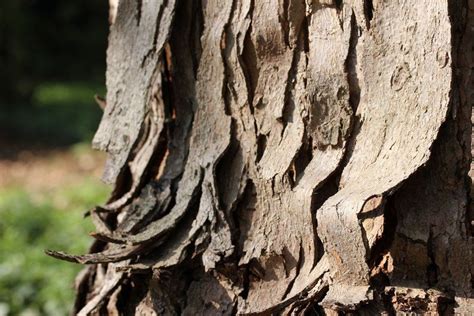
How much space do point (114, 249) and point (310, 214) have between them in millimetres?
482

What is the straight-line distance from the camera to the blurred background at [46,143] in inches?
164

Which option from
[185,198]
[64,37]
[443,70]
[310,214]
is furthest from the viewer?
[64,37]

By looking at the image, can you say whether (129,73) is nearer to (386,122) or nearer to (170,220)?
(170,220)

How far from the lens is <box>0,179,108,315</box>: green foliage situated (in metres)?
3.86

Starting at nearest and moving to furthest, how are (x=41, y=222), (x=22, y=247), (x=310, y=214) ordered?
1. (x=310, y=214)
2. (x=22, y=247)
3. (x=41, y=222)

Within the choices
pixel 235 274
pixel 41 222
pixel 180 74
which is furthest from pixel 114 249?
pixel 41 222

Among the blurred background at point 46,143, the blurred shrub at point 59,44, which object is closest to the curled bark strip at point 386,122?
the blurred background at point 46,143

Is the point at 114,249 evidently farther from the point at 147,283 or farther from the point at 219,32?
the point at 219,32

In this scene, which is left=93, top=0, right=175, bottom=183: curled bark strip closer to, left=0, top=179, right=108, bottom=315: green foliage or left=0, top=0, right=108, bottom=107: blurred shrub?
left=0, top=179, right=108, bottom=315: green foliage

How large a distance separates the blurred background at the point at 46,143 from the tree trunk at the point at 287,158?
1754mm

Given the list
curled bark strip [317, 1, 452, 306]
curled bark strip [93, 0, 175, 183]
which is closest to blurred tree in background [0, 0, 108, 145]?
curled bark strip [93, 0, 175, 183]

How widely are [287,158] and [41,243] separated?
11.4 ft

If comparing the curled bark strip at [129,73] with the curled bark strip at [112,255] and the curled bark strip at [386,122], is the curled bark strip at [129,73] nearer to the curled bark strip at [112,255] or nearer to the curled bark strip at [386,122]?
the curled bark strip at [112,255]

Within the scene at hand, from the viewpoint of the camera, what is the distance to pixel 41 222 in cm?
549
